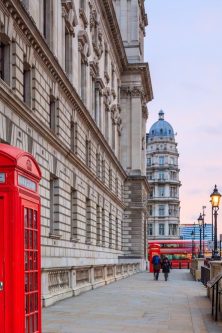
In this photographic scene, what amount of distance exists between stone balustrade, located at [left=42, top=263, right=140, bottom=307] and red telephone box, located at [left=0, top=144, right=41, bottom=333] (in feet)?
38.0

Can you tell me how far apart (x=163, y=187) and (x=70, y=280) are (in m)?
135

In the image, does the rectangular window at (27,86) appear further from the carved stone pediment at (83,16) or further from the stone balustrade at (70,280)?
the carved stone pediment at (83,16)

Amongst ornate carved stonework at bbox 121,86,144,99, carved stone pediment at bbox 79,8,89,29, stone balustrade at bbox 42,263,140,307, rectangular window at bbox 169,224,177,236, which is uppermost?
ornate carved stonework at bbox 121,86,144,99

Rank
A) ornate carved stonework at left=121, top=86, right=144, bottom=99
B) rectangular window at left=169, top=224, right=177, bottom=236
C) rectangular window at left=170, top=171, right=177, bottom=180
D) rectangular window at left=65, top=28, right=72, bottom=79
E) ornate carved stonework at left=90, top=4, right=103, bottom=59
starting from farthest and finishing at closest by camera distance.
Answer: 1. rectangular window at left=170, top=171, right=177, bottom=180
2. rectangular window at left=169, top=224, right=177, bottom=236
3. ornate carved stonework at left=121, top=86, right=144, bottom=99
4. ornate carved stonework at left=90, top=4, right=103, bottom=59
5. rectangular window at left=65, top=28, right=72, bottom=79

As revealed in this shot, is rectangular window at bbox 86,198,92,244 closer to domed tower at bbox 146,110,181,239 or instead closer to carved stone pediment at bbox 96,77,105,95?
carved stone pediment at bbox 96,77,105,95

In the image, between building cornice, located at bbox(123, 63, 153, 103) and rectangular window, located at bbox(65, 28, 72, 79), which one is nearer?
rectangular window, located at bbox(65, 28, 72, 79)

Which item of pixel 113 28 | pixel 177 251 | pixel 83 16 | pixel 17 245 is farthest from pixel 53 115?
pixel 177 251

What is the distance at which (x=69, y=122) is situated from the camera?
111 ft

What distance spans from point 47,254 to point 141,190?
4078 centimetres

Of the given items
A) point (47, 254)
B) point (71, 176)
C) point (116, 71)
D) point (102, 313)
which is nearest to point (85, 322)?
point (102, 313)

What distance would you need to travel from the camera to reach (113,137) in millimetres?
58375

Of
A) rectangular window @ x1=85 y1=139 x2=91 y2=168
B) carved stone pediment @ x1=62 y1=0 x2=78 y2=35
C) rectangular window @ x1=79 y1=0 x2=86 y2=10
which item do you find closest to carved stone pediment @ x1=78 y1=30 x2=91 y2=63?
rectangular window @ x1=79 y1=0 x2=86 y2=10

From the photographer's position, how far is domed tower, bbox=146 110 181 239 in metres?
158

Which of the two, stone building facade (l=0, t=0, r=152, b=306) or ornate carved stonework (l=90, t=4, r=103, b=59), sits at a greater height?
ornate carved stonework (l=90, t=4, r=103, b=59)
